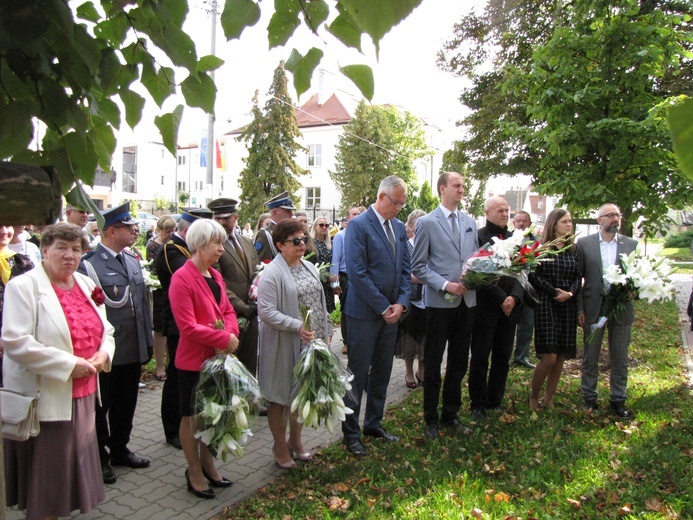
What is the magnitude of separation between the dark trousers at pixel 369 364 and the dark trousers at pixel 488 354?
1.04 meters

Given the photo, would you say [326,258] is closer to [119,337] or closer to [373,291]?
[373,291]

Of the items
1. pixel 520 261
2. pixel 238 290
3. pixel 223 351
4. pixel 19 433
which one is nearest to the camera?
pixel 19 433

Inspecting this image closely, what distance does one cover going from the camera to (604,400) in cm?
645

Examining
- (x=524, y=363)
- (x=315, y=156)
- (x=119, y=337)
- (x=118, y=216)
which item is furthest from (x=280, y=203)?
(x=315, y=156)

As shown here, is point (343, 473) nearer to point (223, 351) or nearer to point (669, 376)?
point (223, 351)

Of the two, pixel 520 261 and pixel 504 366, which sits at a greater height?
pixel 520 261

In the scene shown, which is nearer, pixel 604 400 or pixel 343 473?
pixel 343 473

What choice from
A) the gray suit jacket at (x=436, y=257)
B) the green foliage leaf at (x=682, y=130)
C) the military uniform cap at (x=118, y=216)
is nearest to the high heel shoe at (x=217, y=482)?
the military uniform cap at (x=118, y=216)

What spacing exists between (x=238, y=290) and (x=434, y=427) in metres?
2.35

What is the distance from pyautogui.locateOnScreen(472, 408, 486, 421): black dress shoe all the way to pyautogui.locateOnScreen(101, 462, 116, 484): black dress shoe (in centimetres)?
348

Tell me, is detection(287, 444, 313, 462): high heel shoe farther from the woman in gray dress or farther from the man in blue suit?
the man in blue suit

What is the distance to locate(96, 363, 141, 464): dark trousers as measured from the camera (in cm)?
476

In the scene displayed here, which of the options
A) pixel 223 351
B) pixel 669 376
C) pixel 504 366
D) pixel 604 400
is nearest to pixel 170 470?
pixel 223 351

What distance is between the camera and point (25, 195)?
5.44 feet
